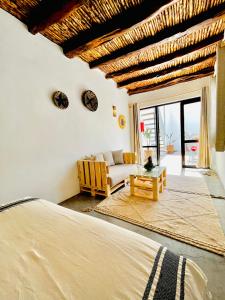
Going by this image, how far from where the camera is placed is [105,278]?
1.81ft

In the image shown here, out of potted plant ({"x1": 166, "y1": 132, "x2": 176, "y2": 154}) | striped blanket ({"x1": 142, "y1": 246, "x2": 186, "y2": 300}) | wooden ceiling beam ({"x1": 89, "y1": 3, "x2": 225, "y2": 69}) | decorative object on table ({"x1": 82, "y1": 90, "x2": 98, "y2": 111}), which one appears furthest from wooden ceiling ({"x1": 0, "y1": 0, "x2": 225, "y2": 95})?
potted plant ({"x1": 166, "y1": 132, "x2": 176, "y2": 154})

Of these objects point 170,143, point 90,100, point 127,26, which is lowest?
point 170,143

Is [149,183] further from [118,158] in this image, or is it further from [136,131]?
[136,131]

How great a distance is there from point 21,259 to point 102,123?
3.34m

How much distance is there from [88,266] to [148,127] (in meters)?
5.23

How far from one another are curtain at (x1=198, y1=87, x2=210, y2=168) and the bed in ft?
13.7

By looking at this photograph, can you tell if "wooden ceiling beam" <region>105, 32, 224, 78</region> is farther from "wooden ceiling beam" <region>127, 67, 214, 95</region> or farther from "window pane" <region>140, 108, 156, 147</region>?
"window pane" <region>140, 108, 156, 147</region>

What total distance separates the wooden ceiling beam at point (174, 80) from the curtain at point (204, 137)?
391mm

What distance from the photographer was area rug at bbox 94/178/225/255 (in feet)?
5.17

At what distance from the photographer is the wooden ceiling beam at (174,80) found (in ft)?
12.7

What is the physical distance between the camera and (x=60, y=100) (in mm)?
2658

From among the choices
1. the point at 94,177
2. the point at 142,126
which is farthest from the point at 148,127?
the point at 94,177

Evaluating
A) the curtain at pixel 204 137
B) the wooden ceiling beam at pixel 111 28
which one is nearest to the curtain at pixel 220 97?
the wooden ceiling beam at pixel 111 28

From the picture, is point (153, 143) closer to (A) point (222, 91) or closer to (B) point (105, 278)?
(A) point (222, 91)
